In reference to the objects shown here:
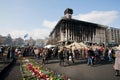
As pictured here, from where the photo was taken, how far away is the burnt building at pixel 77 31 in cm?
8400

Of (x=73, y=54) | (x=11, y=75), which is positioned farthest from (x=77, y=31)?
(x=11, y=75)

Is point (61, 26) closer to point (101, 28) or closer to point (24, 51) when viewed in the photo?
point (101, 28)

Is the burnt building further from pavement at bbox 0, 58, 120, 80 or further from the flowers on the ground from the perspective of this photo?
the flowers on the ground

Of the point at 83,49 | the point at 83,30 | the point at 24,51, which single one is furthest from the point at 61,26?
the point at 83,49

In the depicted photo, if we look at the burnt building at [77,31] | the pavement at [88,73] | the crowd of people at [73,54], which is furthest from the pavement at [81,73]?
the burnt building at [77,31]

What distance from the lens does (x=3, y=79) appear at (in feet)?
44.4

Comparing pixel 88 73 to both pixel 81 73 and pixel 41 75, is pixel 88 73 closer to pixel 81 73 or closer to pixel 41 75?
pixel 81 73

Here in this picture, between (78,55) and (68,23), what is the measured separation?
52809mm

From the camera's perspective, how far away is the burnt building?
276 feet

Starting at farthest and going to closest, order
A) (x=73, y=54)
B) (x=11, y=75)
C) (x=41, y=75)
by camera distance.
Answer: (x=73, y=54), (x=11, y=75), (x=41, y=75)

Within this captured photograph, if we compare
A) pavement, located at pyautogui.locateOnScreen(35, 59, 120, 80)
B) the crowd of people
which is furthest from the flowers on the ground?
the crowd of people

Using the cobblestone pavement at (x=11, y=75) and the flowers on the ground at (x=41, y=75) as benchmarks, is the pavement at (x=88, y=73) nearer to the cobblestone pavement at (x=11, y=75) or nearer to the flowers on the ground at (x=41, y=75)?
the flowers on the ground at (x=41, y=75)

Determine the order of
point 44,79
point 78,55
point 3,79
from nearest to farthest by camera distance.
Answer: point 44,79
point 3,79
point 78,55

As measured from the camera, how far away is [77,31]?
88.1 metres
